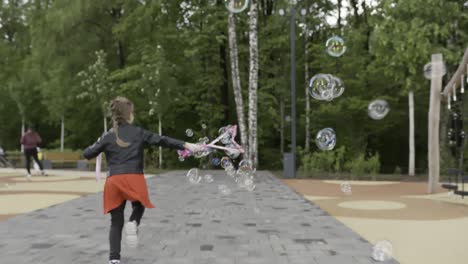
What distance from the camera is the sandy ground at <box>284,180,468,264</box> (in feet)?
21.6

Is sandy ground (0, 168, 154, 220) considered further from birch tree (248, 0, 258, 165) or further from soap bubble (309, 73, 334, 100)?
birch tree (248, 0, 258, 165)

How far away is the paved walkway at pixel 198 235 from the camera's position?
6129 millimetres

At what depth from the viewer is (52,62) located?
1292 inches

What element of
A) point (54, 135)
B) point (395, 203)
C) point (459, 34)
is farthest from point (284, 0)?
point (54, 135)

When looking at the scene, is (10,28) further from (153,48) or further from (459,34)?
(459,34)

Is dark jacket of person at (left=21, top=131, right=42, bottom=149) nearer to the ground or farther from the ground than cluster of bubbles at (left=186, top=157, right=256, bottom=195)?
farther from the ground

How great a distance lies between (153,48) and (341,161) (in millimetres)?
11571

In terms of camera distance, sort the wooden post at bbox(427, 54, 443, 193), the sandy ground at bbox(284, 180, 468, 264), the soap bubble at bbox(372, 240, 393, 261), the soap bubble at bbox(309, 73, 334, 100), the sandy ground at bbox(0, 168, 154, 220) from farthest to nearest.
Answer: the wooden post at bbox(427, 54, 443, 193) → the soap bubble at bbox(309, 73, 334, 100) → the sandy ground at bbox(0, 168, 154, 220) → the sandy ground at bbox(284, 180, 468, 264) → the soap bubble at bbox(372, 240, 393, 261)

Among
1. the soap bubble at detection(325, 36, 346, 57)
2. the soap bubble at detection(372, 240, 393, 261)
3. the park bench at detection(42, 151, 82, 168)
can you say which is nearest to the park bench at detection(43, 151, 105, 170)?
the park bench at detection(42, 151, 82, 168)

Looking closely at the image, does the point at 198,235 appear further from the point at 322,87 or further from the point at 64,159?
the point at 64,159

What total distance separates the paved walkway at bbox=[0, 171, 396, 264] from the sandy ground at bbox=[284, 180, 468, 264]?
48 cm

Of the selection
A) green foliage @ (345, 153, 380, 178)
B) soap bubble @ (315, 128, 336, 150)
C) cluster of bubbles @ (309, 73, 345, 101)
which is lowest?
green foliage @ (345, 153, 380, 178)

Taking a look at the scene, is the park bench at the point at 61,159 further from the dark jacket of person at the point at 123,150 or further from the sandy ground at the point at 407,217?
the dark jacket of person at the point at 123,150

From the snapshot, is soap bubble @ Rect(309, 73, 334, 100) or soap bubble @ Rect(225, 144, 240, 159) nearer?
soap bubble @ Rect(225, 144, 240, 159)
